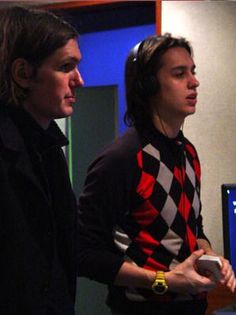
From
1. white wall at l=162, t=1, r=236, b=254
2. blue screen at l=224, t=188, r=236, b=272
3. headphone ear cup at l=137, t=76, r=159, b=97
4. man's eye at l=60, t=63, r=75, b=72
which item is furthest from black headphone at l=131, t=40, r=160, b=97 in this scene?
white wall at l=162, t=1, r=236, b=254

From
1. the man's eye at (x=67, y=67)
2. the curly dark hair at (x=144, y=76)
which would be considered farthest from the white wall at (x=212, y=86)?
the man's eye at (x=67, y=67)

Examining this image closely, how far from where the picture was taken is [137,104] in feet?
5.22

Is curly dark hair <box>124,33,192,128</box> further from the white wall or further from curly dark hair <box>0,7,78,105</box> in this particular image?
the white wall

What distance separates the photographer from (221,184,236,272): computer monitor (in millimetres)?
1930

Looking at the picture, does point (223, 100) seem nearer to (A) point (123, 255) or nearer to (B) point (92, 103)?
(B) point (92, 103)

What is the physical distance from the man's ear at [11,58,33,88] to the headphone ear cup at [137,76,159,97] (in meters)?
0.52

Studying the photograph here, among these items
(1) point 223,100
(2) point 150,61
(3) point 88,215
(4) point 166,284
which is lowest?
(4) point 166,284

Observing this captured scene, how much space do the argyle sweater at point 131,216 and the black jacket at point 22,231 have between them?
334mm

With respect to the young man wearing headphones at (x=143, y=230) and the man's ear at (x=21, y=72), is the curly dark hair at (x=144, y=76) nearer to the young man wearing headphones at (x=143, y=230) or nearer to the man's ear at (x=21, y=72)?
the young man wearing headphones at (x=143, y=230)

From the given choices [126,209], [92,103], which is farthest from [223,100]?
[126,209]

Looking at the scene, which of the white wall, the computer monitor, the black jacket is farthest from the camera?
the white wall

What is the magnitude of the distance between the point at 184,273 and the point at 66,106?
1.76ft

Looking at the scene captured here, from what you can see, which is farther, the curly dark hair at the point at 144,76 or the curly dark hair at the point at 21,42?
the curly dark hair at the point at 144,76

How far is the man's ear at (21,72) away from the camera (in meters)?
1.09
